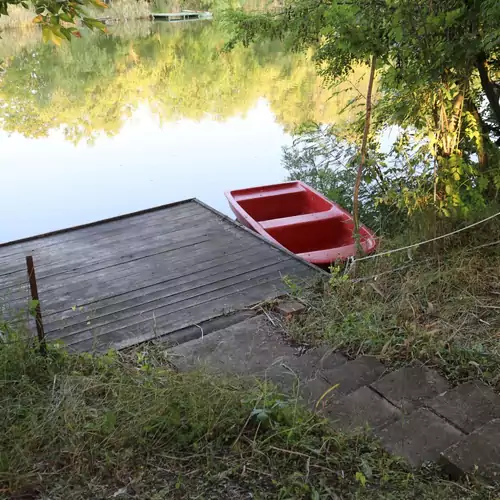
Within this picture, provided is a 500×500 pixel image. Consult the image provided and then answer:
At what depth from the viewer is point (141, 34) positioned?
20781 mm

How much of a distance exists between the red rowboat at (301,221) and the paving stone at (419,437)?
2508 millimetres

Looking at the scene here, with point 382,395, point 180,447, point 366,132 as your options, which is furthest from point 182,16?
point 180,447

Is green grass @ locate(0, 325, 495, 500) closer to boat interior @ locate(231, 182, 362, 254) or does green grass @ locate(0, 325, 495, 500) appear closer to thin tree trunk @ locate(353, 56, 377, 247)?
thin tree trunk @ locate(353, 56, 377, 247)

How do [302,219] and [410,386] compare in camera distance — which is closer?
[410,386]

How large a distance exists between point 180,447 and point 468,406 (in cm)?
120

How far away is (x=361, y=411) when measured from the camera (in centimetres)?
239

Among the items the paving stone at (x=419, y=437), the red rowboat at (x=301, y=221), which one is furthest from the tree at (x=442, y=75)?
the paving stone at (x=419, y=437)

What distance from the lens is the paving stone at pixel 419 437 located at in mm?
2074

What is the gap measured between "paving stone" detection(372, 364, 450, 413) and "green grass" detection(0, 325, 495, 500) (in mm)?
400

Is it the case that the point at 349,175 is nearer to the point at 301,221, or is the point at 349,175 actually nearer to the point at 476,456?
the point at 301,221

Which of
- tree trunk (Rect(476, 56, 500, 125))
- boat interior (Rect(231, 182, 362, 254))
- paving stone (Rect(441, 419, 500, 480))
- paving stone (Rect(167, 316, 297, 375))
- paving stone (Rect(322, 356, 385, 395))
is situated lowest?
boat interior (Rect(231, 182, 362, 254))

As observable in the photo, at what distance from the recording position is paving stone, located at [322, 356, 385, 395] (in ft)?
8.80

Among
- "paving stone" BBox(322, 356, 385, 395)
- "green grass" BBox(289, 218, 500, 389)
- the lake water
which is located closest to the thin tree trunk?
"green grass" BBox(289, 218, 500, 389)

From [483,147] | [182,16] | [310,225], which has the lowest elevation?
[310,225]
